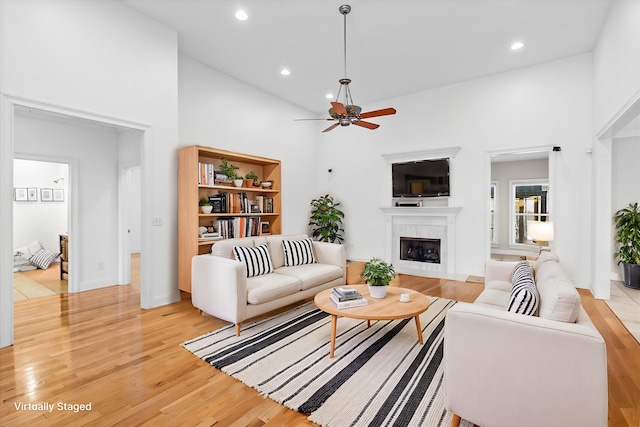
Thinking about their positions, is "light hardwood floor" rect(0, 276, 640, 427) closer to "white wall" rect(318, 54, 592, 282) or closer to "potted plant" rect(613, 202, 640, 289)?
"potted plant" rect(613, 202, 640, 289)

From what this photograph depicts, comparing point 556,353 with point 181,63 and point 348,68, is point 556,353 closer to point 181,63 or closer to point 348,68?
point 348,68

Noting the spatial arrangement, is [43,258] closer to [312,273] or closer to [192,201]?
[192,201]

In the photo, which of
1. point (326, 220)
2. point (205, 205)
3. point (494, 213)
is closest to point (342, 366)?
point (205, 205)

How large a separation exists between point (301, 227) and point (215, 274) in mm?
3435

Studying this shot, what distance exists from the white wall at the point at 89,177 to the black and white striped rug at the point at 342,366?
115 inches

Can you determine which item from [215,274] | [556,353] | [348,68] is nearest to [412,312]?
[556,353]

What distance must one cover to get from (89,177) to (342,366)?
4593 millimetres

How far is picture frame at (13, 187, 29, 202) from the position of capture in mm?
6430

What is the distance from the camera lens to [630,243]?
4.64m

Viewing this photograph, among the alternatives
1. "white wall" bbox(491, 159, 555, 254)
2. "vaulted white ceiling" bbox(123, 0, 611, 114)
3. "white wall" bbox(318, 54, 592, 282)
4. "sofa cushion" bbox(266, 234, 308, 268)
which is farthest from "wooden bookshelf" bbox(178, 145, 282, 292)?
"white wall" bbox(491, 159, 555, 254)

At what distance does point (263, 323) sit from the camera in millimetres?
3221

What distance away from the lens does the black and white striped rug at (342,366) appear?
1.86 metres

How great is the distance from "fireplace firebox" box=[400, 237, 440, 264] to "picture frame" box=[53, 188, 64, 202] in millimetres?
7534

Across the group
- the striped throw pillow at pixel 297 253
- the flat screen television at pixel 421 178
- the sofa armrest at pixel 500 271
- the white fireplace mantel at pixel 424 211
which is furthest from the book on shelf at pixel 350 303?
the flat screen television at pixel 421 178
